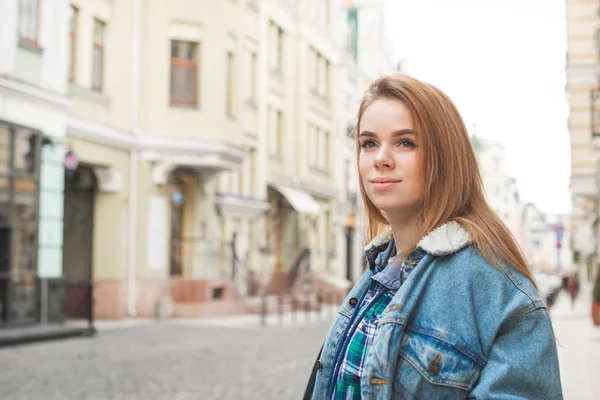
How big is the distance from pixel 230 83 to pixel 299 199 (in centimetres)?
862

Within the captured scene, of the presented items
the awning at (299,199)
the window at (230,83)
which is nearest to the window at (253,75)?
the window at (230,83)

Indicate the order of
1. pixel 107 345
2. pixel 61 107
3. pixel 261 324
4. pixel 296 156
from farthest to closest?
1. pixel 296 156
2. pixel 261 324
3. pixel 61 107
4. pixel 107 345

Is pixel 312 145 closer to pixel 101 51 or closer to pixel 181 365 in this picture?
pixel 101 51

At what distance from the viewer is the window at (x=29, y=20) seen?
1816 cm

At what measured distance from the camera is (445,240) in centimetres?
203

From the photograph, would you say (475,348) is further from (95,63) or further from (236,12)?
(236,12)

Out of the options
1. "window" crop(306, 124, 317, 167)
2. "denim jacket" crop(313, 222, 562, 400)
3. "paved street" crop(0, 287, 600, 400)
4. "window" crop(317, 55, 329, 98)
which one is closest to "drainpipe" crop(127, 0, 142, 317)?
"paved street" crop(0, 287, 600, 400)

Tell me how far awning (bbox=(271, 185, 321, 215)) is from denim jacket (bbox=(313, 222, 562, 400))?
32.6 meters

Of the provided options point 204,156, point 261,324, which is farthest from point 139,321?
point 204,156

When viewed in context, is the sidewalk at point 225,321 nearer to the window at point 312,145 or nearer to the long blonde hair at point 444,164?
the window at point 312,145

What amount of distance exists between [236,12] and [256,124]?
5.14 meters

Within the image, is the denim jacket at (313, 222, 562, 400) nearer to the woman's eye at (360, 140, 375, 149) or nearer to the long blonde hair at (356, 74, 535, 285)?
the long blonde hair at (356, 74, 535, 285)

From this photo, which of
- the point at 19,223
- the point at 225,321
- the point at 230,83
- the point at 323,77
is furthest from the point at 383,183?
the point at 323,77

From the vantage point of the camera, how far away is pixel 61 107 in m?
19.2
